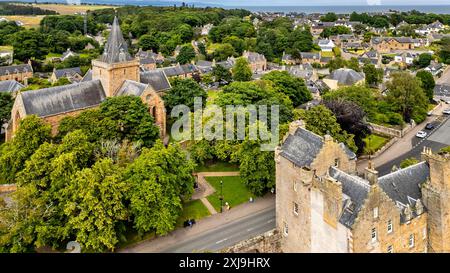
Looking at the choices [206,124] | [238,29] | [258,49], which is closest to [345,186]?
[206,124]

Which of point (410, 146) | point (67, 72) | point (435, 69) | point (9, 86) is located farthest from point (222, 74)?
point (435, 69)

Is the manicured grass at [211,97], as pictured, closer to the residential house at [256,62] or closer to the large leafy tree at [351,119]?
the large leafy tree at [351,119]

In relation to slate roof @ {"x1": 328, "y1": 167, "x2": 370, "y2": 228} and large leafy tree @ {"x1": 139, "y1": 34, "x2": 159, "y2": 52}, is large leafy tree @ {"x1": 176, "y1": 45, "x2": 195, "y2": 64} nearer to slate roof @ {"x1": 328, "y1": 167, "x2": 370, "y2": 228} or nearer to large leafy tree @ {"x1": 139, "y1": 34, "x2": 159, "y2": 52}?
large leafy tree @ {"x1": 139, "y1": 34, "x2": 159, "y2": 52}

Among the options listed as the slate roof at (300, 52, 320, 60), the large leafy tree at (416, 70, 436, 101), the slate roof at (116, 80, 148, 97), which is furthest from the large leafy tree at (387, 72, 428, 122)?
the slate roof at (300, 52, 320, 60)

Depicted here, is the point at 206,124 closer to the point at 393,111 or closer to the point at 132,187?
the point at 132,187

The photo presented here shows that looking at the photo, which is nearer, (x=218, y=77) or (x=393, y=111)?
(x=393, y=111)

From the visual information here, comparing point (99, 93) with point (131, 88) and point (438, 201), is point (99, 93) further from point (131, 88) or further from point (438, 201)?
point (438, 201)
